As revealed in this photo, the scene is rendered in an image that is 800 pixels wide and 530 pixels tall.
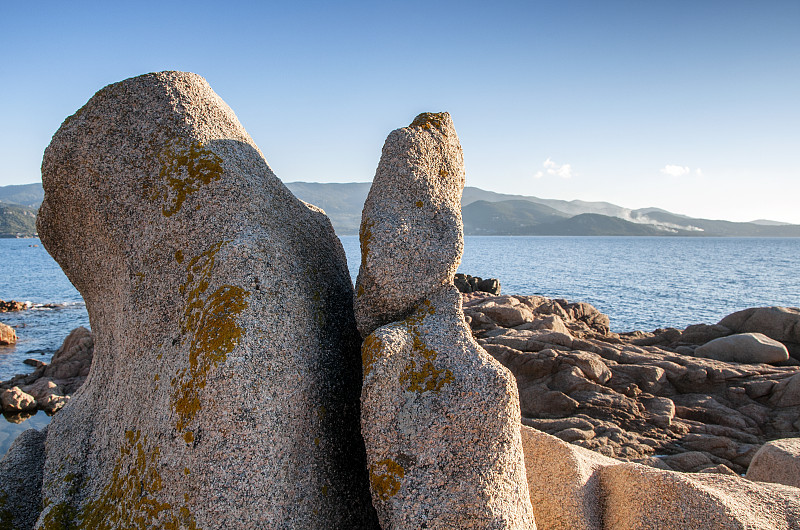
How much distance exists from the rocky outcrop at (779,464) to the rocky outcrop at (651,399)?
10.6 ft

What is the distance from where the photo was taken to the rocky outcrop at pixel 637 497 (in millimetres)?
5855

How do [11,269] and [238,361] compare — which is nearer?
[238,361]

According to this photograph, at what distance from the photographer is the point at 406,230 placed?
5699mm

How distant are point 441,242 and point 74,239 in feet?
15.9

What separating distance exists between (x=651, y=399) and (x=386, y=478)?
13588 mm

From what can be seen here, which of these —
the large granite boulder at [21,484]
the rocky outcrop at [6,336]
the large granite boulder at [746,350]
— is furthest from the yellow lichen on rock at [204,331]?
the rocky outcrop at [6,336]

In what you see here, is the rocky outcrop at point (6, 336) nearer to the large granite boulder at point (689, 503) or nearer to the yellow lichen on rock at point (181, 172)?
the yellow lichen on rock at point (181, 172)

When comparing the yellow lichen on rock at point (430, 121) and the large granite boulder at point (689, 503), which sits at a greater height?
the yellow lichen on rock at point (430, 121)

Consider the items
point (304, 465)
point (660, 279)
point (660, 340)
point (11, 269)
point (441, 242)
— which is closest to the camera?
point (304, 465)

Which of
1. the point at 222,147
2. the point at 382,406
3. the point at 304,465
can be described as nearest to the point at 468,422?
the point at 382,406

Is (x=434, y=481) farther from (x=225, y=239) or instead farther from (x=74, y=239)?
(x=74, y=239)

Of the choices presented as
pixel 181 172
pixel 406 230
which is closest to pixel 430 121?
pixel 406 230

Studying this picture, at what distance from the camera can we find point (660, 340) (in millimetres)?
22469

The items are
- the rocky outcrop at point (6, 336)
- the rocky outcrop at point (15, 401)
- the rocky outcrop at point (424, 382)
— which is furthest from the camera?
the rocky outcrop at point (6, 336)
